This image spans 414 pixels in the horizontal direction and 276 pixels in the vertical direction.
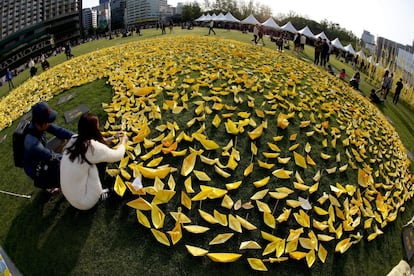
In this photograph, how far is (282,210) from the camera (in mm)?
4230

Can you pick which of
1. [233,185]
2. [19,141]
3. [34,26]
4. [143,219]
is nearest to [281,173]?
[233,185]

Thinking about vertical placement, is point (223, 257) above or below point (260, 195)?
below

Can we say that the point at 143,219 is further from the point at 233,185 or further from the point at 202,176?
the point at 233,185

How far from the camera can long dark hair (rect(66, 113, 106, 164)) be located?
3275 millimetres

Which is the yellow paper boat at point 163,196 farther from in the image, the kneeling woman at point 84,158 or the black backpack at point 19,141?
the black backpack at point 19,141

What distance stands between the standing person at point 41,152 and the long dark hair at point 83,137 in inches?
27.2

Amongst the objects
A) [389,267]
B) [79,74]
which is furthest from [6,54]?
[389,267]

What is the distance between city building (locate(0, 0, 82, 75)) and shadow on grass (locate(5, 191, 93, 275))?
6376 centimetres

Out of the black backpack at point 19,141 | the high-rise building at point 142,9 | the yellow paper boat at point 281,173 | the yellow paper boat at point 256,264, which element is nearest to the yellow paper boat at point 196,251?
the yellow paper boat at point 256,264

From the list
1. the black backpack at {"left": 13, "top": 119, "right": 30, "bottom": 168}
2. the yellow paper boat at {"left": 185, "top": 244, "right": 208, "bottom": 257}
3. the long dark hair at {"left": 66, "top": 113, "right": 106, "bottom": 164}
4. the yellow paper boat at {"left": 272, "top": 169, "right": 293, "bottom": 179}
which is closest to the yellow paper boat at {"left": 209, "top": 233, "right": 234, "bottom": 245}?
the yellow paper boat at {"left": 185, "top": 244, "right": 208, "bottom": 257}

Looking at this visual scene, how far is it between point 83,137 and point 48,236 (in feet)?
5.27

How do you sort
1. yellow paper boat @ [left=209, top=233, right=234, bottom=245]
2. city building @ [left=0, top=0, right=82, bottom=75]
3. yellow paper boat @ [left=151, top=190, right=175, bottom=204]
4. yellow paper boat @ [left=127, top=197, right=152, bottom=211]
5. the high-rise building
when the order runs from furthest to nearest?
the high-rise building
city building @ [left=0, top=0, right=82, bottom=75]
yellow paper boat @ [left=151, top=190, right=175, bottom=204]
yellow paper boat @ [left=127, top=197, right=152, bottom=211]
yellow paper boat @ [left=209, top=233, right=234, bottom=245]

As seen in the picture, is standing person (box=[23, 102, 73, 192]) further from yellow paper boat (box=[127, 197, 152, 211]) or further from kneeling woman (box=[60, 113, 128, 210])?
yellow paper boat (box=[127, 197, 152, 211])

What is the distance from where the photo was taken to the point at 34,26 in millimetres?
64812
